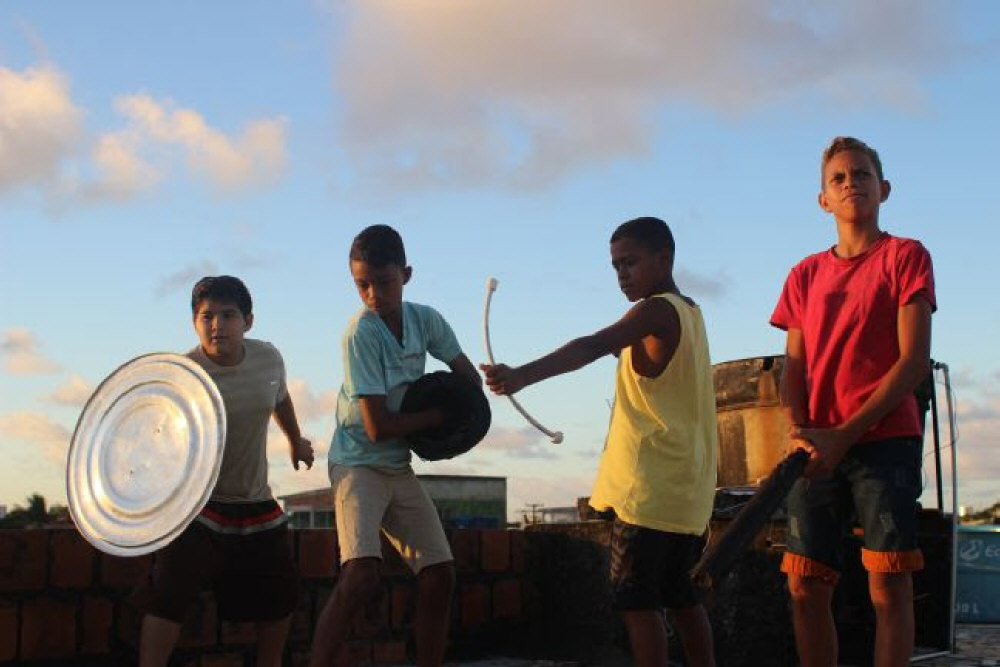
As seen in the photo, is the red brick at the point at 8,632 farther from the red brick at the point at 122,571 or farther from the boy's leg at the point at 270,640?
the boy's leg at the point at 270,640

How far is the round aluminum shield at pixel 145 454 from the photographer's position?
3822 mm

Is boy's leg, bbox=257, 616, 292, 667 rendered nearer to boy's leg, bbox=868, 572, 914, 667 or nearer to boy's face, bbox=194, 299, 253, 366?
boy's face, bbox=194, 299, 253, 366

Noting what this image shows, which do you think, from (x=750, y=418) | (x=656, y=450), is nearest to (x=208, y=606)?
(x=656, y=450)

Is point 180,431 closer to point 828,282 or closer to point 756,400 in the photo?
point 828,282

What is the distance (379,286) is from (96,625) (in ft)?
5.84

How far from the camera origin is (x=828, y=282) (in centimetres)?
330

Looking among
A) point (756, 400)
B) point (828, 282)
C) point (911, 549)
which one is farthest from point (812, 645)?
point (756, 400)

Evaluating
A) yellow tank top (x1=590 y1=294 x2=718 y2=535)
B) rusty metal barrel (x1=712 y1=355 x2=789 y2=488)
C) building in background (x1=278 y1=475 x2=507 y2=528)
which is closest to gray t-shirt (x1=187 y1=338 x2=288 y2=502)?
yellow tank top (x1=590 y1=294 x2=718 y2=535)

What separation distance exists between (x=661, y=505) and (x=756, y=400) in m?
3.64

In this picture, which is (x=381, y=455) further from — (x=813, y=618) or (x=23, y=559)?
(x=23, y=559)

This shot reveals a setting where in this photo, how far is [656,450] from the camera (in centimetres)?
343

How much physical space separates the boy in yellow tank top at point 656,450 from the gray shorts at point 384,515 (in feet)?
2.15

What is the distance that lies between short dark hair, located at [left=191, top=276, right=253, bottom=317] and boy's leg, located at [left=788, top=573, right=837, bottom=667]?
81.8 inches

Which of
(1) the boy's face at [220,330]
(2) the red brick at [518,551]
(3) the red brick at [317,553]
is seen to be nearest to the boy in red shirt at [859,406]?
(1) the boy's face at [220,330]
